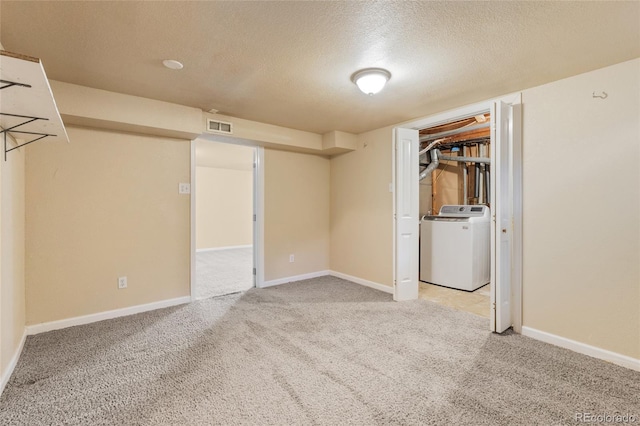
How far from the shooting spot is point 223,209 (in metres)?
7.92

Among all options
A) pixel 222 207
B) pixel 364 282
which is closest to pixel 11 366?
pixel 364 282

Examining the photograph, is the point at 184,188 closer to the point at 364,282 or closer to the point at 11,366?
the point at 11,366

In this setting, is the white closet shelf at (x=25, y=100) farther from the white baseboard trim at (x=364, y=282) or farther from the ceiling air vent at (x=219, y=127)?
the white baseboard trim at (x=364, y=282)

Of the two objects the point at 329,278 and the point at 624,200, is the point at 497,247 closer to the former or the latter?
the point at 624,200

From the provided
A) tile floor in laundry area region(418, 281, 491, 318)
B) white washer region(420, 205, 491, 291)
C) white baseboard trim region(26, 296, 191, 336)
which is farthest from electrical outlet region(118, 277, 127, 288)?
white washer region(420, 205, 491, 291)

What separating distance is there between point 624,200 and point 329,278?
3458 mm

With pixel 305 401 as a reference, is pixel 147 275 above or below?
above

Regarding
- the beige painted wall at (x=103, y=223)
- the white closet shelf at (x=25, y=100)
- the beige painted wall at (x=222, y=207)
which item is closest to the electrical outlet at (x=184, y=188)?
the beige painted wall at (x=103, y=223)

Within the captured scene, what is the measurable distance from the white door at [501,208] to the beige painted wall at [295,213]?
2.67 metres

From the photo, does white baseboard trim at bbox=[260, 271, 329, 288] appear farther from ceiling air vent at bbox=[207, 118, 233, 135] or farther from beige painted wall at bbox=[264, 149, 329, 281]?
ceiling air vent at bbox=[207, 118, 233, 135]

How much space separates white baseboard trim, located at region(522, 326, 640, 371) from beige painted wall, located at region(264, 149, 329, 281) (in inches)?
115

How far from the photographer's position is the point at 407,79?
8.20ft

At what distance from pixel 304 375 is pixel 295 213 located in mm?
2812

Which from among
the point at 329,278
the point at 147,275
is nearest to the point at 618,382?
the point at 329,278
